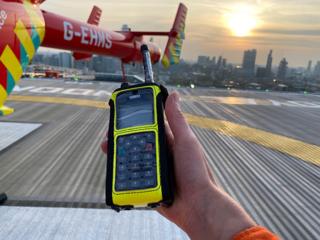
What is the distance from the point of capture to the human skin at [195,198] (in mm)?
1731

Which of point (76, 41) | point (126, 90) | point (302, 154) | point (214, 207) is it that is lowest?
point (302, 154)

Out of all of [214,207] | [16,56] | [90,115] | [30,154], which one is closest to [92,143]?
[30,154]

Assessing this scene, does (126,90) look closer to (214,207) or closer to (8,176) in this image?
(214,207)

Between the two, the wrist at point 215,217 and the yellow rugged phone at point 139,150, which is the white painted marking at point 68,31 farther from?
the wrist at point 215,217

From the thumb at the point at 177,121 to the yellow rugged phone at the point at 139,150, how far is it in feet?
0.46

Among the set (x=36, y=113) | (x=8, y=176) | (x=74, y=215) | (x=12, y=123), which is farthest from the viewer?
(x=36, y=113)

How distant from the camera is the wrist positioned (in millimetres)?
1666

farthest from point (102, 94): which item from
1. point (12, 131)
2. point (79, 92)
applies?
point (12, 131)

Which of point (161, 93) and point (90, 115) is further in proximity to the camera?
point (90, 115)

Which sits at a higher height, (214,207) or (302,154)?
(214,207)

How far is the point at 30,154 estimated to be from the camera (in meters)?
8.42

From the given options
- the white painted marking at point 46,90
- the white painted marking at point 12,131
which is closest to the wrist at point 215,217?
the white painted marking at point 12,131

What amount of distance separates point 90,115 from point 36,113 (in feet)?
7.57

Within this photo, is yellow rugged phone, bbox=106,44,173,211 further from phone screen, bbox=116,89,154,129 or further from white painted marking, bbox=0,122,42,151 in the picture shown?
white painted marking, bbox=0,122,42,151
